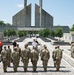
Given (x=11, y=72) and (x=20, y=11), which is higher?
(x=20, y=11)

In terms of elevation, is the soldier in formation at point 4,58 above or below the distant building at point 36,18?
below

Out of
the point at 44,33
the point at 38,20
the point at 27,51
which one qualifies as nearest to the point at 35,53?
the point at 27,51

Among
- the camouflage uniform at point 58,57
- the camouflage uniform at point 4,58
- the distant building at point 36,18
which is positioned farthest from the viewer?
the distant building at point 36,18

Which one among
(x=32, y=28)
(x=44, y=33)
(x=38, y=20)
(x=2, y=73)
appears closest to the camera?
(x=2, y=73)

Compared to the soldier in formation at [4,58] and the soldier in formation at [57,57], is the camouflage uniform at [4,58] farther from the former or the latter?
the soldier in formation at [57,57]

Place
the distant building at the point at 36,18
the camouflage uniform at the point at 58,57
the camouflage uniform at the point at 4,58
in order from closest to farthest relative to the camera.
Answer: the camouflage uniform at the point at 4,58
the camouflage uniform at the point at 58,57
the distant building at the point at 36,18

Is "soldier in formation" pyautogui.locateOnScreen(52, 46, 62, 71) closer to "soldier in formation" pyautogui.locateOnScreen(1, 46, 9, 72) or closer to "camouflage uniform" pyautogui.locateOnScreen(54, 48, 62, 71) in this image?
"camouflage uniform" pyautogui.locateOnScreen(54, 48, 62, 71)

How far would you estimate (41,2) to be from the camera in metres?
132

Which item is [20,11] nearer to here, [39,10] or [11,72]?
[39,10]

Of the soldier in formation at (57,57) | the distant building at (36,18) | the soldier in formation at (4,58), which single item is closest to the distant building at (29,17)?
the distant building at (36,18)

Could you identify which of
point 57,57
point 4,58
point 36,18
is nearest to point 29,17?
point 36,18

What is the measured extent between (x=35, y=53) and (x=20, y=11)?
124 m

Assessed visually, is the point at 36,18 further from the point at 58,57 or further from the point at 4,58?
the point at 4,58

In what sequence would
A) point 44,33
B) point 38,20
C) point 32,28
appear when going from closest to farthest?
point 44,33
point 32,28
point 38,20
